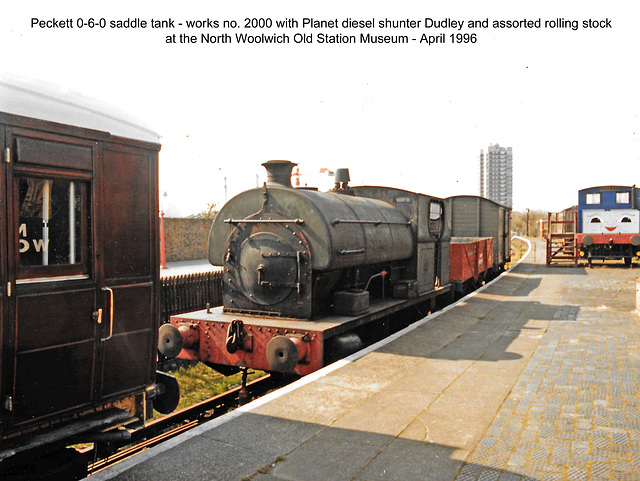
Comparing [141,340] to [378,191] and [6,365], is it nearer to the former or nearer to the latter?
[6,365]

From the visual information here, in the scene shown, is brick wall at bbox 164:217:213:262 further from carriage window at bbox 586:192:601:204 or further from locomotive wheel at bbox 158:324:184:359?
carriage window at bbox 586:192:601:204

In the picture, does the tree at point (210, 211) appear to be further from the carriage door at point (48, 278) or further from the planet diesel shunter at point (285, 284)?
the carriage door at point (48, 278)

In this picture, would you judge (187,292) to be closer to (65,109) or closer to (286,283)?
(286,283)

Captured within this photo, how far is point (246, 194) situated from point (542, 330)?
17.9 feet

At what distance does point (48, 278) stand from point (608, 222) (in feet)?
76.0

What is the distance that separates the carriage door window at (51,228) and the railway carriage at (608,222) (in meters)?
21.7

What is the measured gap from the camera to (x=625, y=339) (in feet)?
25.4

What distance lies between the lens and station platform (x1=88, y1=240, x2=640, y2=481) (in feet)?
12.0

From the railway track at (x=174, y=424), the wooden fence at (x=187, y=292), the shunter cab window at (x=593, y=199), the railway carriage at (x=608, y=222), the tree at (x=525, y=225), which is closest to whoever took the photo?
the railway track at (x=174, y=424)

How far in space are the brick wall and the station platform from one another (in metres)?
18.5

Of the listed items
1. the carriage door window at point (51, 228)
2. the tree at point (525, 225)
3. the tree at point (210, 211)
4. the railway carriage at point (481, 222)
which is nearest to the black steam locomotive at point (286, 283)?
the carriage door window at point (51, 228)

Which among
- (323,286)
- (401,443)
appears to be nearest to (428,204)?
(323,286)

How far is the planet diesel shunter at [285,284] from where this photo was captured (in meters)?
6.49

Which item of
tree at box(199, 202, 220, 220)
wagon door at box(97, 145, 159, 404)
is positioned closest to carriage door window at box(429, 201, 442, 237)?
wagon door at box(97, 145, 159, 404)
